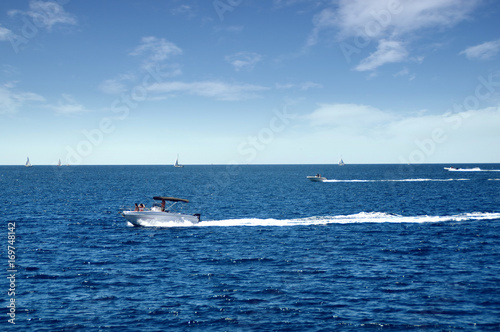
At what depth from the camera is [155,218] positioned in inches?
2093

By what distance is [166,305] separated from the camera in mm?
24203

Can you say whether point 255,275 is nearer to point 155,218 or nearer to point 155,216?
point 155,216

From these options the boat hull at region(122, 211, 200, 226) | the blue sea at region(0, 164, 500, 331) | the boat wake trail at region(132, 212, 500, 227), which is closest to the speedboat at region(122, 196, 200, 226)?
the boat hull at region(122, 211, 200, 226)

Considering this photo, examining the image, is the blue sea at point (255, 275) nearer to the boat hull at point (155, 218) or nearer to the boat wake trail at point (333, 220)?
the boat wake trail at point (333, 220)

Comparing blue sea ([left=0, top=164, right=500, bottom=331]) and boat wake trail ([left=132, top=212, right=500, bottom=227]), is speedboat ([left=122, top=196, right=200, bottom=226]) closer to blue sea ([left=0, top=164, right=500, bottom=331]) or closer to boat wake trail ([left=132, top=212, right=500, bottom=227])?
boat wake trail ([left=132, top=212, right=500, bottom=227])

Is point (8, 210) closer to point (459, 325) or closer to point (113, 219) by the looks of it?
point (113, 219)

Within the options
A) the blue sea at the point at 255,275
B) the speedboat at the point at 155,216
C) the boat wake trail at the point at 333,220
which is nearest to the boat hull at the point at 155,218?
the speedboat at the point at 155,216

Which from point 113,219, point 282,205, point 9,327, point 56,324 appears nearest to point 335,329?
point 56,324

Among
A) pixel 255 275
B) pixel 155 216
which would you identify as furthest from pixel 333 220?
pixel 255 275

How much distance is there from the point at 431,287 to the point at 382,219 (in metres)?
31.8

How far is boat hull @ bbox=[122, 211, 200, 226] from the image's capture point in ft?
173

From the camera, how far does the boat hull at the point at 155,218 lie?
173 feet

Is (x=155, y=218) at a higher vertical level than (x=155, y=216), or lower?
lower

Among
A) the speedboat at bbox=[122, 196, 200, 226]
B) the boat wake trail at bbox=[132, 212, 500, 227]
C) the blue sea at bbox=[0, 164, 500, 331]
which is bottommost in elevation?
the blue sea at bbox=[0, 164, 500, 331]
